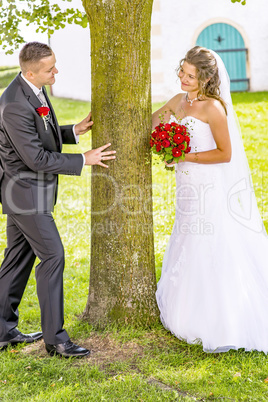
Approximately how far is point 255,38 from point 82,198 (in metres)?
10.7

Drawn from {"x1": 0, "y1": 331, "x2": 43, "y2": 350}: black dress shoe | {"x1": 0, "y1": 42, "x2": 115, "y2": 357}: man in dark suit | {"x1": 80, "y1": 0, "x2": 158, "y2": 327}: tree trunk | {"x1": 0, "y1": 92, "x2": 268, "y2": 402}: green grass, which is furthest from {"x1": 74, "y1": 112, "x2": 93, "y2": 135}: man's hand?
{"x1": 0, "y1": 331, "x2": 43, "y2": 350}: black dress shoe

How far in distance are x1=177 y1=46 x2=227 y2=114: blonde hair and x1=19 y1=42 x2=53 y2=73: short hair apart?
3.69 feet

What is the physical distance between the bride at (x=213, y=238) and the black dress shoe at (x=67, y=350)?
74 centimetres

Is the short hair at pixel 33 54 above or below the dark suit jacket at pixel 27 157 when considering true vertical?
above

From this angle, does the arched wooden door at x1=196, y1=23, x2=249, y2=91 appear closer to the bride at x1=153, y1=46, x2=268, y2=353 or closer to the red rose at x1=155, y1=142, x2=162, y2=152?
the bride at x1=153, y1=46, x2=268, y2=353

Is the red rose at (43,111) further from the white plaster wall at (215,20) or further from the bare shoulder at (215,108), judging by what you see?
the white plaster wall at (215,20)

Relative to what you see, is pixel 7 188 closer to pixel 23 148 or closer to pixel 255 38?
pixel 23 148

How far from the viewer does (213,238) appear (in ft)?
13.5

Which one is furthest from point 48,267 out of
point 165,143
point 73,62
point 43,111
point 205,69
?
point 73,62

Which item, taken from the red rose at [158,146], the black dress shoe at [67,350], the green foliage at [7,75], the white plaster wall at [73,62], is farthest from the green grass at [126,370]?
the green foliage at [7,75]

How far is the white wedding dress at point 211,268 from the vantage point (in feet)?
12.9

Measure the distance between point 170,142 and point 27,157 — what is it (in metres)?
1.06

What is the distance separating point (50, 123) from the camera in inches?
153

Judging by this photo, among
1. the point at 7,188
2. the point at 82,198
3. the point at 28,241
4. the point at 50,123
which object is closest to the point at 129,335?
the point at 28,241
